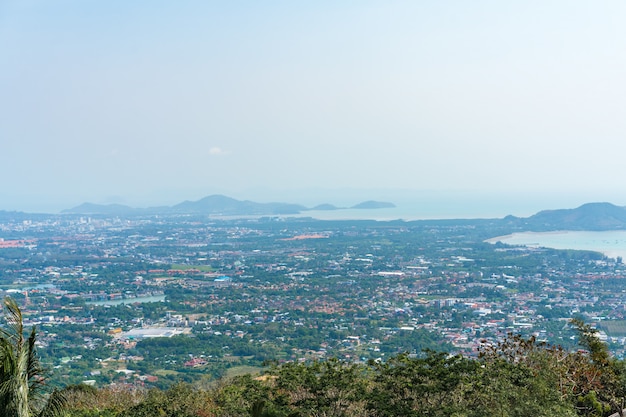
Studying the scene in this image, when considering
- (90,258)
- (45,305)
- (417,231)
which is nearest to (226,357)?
(45,305)

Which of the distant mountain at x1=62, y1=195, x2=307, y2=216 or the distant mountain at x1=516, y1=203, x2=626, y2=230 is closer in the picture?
the distant mountain at x1=516, y1=203, x2=626, y2=230

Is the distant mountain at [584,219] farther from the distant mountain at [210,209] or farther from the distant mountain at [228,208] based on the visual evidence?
the distant mountain at [228,208]

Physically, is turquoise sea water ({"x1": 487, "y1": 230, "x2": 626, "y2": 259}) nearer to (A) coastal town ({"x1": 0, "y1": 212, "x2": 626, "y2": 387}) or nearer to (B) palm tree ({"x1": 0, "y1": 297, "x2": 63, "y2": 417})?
(A) coastal town ({"x1": 0, "y1": 212, "x2": 626, "y2": 387})

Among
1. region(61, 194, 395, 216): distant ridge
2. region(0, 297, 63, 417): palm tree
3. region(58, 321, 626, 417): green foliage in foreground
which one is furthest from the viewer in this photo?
region(61, 194, 395, 216): distant ridge

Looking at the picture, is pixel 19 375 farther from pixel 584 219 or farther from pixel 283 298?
pixel 584 219

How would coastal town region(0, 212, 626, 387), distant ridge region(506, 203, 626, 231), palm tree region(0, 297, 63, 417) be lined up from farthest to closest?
1. distant ridge region(506, 203, 626, 231)
2. coastal town region(0, 212, 626, 387)
3. palm tree region(0, 297, 63, 417)

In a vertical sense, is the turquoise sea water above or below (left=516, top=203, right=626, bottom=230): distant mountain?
below

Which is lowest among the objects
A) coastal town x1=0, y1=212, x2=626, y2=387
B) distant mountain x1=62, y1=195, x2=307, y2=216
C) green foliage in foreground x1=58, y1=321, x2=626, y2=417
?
coastal town x1=0, y1=212, x2=626, y2=387

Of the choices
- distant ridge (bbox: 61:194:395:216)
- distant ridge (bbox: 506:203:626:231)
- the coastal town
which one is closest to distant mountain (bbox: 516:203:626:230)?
distant ridge (bbox: 506:203:626:231)
